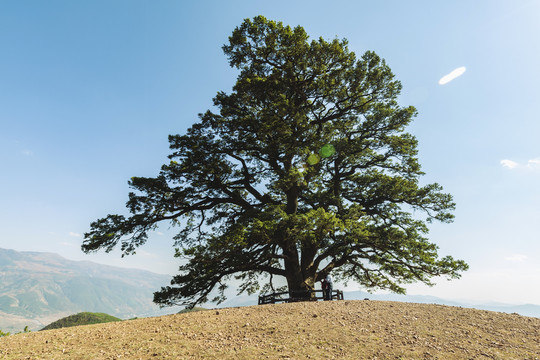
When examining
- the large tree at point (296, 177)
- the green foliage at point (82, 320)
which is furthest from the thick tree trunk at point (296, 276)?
the green foliage at point (82, 320)

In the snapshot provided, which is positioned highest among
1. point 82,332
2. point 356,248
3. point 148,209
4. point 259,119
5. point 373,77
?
point 373,77

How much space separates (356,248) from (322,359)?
441 inches

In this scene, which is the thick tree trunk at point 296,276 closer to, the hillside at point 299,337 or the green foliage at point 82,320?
the hillside at point 299,337

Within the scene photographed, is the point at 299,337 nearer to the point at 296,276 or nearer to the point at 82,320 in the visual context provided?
the point at 296,276

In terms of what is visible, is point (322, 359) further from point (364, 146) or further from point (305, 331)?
point (364, 146)

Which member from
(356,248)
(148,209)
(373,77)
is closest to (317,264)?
(356,248)

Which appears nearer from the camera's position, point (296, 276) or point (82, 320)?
point (296, 276)

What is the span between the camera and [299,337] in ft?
27.3

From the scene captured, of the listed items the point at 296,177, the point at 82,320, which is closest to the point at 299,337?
the point at 296,177

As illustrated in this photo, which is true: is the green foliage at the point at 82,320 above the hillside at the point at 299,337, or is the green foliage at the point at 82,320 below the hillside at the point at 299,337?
below

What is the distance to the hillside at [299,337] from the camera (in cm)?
738

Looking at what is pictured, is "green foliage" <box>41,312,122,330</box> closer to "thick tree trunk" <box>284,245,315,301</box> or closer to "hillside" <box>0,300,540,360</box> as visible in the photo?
"hillside" <box>0,300,540,360</box>

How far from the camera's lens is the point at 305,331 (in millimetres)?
8797

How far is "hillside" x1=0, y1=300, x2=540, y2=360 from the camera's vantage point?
291 inches
